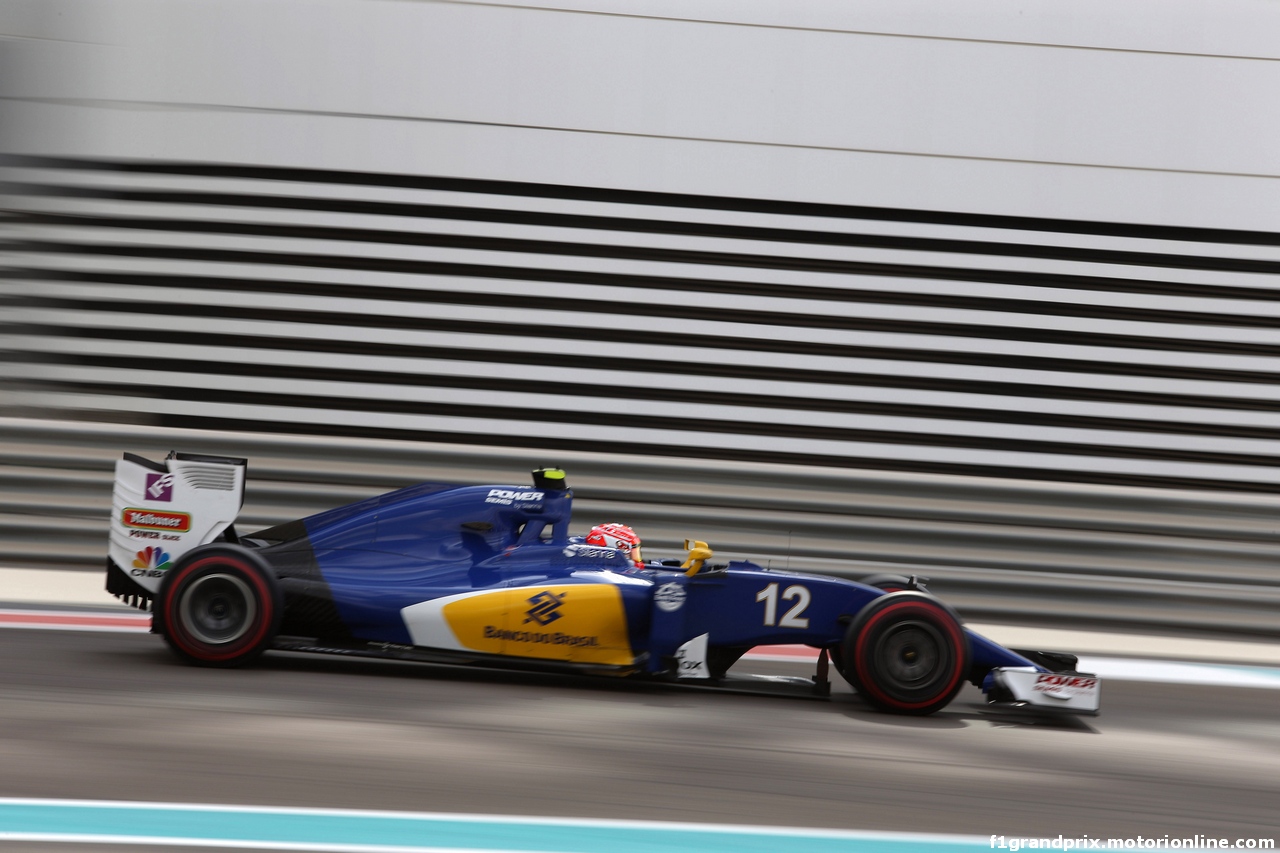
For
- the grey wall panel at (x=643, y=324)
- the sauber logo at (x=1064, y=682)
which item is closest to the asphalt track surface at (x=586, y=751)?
the sauber logo at (x=1064, y=682)

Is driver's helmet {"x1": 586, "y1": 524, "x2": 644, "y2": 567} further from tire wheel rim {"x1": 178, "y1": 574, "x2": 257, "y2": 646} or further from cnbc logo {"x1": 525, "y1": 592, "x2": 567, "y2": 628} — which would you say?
tire wheel rim {"x1": 178, "y1": 574, "x2": 257, "y2": 646}

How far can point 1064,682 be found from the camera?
18.2ft

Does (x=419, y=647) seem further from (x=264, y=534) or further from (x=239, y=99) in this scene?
(x=239, y=99)

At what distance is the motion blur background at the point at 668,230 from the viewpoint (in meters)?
9.26

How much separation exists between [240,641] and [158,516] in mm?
762

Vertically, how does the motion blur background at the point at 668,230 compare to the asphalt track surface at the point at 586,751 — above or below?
above

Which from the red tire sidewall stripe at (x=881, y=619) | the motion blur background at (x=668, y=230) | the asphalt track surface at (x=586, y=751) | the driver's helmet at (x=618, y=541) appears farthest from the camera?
the motion blur background at (x=668, y=230)

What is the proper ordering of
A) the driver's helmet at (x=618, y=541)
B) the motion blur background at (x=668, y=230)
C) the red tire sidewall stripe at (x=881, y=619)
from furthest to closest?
the motion blur background at (x=668, y=230), the driver's helmet at (x=618, y=541), the red tire sidewall stripe at (x=881, y=619)

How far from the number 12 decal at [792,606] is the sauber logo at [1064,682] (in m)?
1.11

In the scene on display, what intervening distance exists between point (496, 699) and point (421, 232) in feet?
16.0

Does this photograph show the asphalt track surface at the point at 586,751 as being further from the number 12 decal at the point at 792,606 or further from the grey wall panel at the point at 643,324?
the grey wall panel at the point at 643,324

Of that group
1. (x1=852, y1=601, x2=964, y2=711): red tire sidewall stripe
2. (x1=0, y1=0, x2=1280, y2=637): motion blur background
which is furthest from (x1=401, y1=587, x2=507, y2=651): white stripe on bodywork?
(x1=0, y1=0, x2=1280, y2=637): motion blur background

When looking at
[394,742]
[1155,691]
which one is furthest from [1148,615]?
[394,742]

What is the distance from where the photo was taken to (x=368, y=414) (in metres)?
9.27
